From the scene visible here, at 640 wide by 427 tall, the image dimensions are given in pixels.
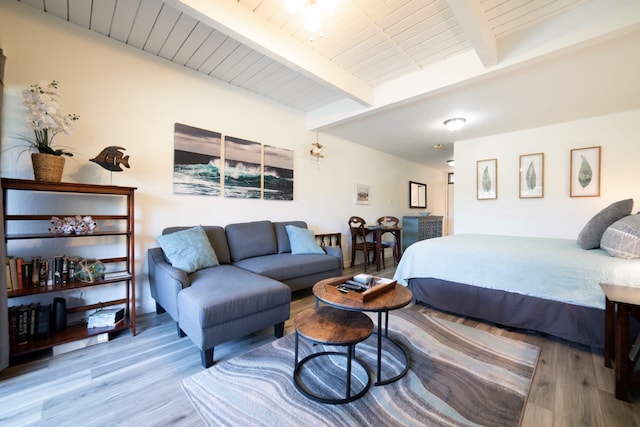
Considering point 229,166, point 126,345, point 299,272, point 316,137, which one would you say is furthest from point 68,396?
point 316,137

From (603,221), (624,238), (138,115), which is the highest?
(138,115)

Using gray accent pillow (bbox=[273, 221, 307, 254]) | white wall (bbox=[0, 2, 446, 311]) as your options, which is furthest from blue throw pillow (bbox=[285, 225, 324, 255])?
white wall (bbox=[0, 2, 446, 311])

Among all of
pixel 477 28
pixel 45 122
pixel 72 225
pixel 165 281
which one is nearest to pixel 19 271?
pixel 72 225

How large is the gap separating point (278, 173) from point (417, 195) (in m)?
4.54

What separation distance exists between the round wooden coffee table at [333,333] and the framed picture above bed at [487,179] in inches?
157

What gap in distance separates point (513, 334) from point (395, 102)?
8.47 ft

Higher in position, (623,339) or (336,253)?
(336,253)

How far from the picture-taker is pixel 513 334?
2.22 meters

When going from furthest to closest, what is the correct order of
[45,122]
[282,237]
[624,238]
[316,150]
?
1. [316,150]
2. [282,237]
3. [624,238]
4. [45,122]

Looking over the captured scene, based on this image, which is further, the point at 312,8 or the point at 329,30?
the point at 329,30

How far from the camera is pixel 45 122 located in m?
1.75

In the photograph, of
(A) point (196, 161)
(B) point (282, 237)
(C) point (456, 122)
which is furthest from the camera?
(C) point (456, 122)

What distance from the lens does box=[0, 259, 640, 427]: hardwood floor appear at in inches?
51.7

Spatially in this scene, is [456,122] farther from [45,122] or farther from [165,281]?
[45,122]
